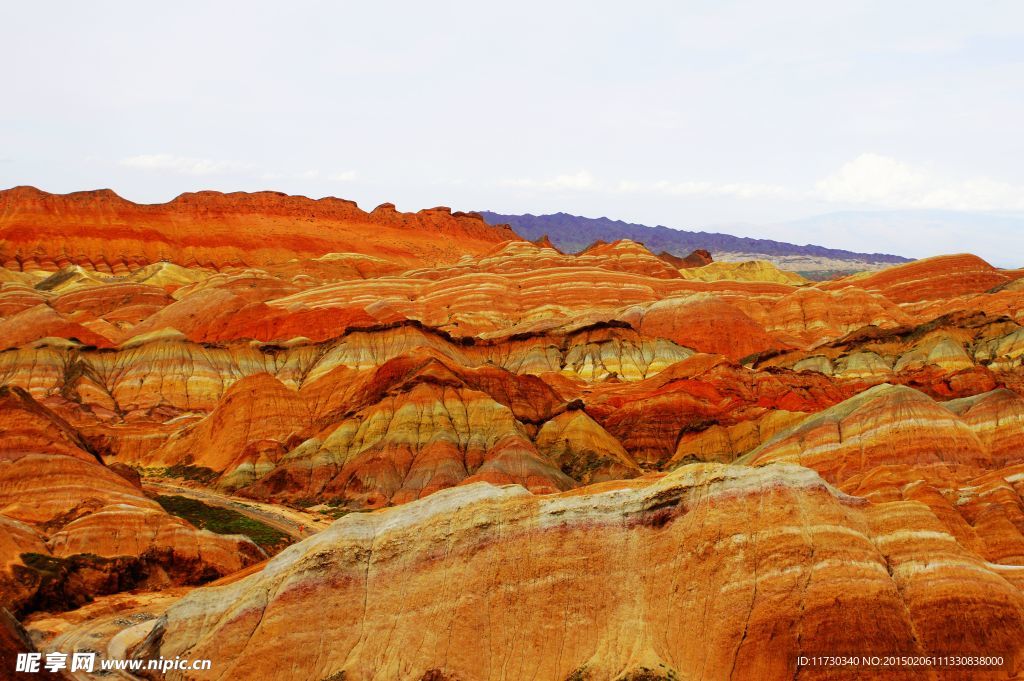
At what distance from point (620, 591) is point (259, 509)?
3931 centimetres

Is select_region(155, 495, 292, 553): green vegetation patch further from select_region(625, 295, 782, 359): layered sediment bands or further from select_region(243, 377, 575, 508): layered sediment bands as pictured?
select_region(625, 295, 782, 359): layered sediment bands

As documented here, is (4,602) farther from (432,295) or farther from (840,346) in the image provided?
(432,295)

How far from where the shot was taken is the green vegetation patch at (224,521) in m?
54.5

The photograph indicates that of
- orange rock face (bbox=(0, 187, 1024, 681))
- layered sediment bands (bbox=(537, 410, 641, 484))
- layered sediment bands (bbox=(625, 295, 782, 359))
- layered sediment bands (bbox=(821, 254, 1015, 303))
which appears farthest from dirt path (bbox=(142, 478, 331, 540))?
layered sediment bands (bbox=(821, 254, 1015, 303))

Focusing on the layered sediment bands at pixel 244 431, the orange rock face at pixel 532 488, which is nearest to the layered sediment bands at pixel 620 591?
the orange rock face at pixel 532 488

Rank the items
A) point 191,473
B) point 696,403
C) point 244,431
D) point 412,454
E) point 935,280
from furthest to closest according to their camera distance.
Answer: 1. point 935,280
2. point 696,403
3. point 244,431
4. point 191,473
5. point 412,454

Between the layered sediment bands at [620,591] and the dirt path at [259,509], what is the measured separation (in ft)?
86.4

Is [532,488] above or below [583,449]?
below

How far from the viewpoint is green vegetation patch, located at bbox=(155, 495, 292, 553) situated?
5450cm

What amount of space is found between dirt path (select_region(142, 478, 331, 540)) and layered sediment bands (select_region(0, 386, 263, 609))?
8563 mm

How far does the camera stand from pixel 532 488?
66.4 m

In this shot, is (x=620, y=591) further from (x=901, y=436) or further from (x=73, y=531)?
(x=901, y=436)

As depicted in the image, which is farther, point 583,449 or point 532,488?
point 583,449

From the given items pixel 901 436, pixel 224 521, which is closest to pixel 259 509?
pixel 224 521
